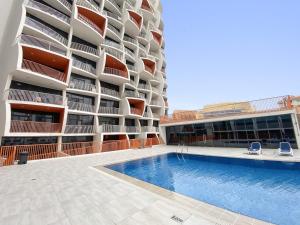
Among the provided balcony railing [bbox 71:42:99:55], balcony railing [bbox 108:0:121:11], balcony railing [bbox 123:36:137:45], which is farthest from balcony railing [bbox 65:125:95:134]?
balcony railing [bbox 108:0:121:11]

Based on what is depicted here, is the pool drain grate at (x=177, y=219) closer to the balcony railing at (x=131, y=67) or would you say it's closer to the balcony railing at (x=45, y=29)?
the balcony railing at (x=45, y=29)

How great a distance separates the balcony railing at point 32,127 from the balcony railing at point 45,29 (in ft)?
32.7

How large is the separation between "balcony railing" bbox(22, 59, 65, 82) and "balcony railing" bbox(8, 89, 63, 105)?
2071 mm

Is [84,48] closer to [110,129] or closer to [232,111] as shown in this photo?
[110,129]

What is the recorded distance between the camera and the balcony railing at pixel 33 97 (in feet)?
44.3

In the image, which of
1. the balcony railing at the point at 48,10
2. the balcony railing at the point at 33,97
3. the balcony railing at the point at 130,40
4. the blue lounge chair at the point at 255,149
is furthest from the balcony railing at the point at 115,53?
the blue lounge chair at the point at 255,149

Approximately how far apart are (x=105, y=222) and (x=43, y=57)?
57.2ft

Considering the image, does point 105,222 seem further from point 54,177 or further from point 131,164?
point 131,164

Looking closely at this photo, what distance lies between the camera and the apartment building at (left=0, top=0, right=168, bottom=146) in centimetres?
1437

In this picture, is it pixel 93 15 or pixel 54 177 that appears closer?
pixel 54 177

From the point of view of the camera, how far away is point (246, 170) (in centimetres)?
1130

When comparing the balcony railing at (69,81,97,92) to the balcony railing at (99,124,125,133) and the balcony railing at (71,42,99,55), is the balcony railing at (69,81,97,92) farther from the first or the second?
the balcony railing at (99,124,125,133)

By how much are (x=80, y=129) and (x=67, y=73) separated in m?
6.55

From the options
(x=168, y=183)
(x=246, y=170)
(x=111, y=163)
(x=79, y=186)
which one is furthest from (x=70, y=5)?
(x=246, y=170)
